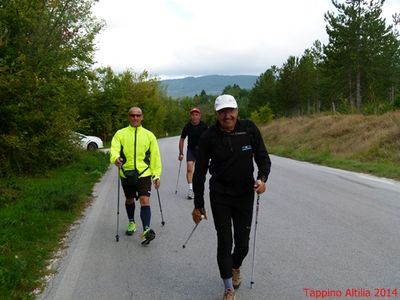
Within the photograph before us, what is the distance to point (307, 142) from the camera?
2697 centimetres

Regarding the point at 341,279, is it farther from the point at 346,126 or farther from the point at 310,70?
the point at 310,70

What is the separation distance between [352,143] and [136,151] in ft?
56.1

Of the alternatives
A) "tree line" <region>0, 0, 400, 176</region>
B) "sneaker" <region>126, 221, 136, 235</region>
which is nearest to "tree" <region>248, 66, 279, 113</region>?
"tree line" <region>0, 0, 400, 176</region>

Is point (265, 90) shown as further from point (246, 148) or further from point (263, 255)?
point (246, 148)

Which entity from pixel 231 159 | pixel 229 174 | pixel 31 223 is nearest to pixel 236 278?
pixel 229 174

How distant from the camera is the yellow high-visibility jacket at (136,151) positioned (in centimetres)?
681

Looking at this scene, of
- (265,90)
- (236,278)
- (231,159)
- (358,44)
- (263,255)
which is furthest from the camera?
(265,90)

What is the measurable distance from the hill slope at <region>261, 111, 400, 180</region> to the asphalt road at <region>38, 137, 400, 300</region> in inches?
241

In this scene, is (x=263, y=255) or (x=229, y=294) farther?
(x=263, y=255)

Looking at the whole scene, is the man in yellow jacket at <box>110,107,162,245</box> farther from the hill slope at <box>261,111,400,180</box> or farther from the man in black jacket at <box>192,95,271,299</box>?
the hill slope at <box>261,111,400,180</box>

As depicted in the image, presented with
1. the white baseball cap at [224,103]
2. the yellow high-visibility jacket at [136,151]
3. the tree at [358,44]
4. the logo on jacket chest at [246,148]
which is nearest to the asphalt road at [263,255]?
the yellow high-visibility jacket at [136,151]

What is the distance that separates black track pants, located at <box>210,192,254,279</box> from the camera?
4492 millimetres

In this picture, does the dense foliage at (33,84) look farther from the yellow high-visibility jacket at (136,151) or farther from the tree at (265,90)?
the tree at (265,90)

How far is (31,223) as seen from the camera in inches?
298
